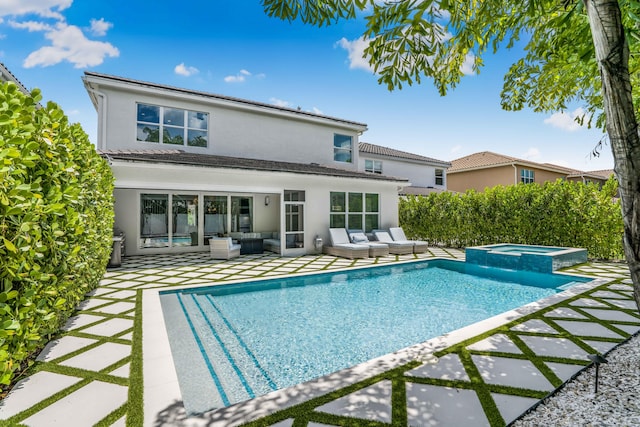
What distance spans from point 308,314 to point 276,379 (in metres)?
2.60

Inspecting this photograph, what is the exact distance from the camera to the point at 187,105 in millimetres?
13969

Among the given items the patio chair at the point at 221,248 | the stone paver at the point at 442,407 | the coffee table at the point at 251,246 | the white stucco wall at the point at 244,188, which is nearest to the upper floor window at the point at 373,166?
the white stucco wall at the point at 244,188

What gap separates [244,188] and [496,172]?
24.6m

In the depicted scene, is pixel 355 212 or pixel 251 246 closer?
pixel 251 246

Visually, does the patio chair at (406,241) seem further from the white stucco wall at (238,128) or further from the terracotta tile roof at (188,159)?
the white stucco wall at (238,128)

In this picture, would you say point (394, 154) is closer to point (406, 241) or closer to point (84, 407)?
point (406, 241)

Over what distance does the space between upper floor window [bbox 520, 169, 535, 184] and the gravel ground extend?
90.1 feet

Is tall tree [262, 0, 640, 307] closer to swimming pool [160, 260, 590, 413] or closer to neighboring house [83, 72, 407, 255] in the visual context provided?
swimming pool [160, 260, 590, 413]

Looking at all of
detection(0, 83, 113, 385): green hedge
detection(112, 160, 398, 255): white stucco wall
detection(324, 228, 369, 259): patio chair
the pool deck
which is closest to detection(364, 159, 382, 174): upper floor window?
detection(112, 160, 398, 255): white stucco wall

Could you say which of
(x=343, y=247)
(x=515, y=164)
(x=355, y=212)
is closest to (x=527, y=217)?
(x=355, y=212)

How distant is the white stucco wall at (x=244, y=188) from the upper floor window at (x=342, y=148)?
3717mm

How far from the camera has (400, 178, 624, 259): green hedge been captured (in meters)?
11.8

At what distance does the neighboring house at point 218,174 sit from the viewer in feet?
39.0

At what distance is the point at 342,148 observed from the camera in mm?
18672
